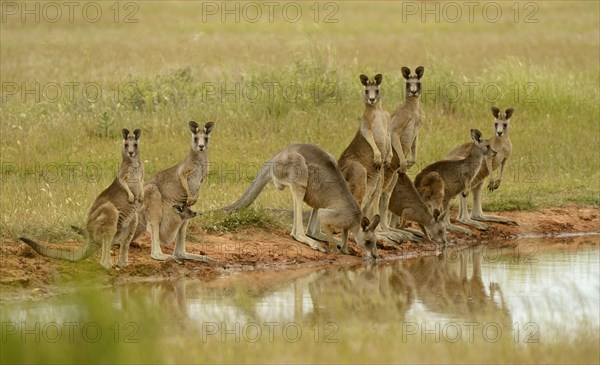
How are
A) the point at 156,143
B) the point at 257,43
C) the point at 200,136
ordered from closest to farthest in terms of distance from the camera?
1. the point at 200,136
2. the point at 156,143
3. the point at 257,43

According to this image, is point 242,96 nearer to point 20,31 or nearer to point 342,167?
point 342,167

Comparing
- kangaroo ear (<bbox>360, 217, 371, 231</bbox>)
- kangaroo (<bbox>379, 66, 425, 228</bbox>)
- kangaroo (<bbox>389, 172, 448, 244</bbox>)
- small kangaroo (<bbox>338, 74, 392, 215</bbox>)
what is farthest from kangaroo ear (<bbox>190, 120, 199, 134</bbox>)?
kangaroo (<bbox>389, 172, 448, 244</bbox>)

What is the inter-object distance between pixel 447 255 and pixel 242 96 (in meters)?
8.27

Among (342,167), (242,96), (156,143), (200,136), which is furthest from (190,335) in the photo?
(242,96)

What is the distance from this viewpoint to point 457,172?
42.7 ft

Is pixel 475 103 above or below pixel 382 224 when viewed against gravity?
above

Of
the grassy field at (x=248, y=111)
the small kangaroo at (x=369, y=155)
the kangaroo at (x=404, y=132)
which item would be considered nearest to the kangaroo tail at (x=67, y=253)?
the grassy field at (x=248, y=111)

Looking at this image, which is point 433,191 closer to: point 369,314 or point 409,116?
point 409,116

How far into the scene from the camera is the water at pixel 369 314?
8000mm

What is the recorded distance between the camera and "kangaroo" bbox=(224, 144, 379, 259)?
11.6 m

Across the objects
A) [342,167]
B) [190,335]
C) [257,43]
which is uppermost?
[257,43]

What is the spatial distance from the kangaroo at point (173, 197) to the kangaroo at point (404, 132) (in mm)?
2501

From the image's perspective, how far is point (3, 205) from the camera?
12.8 m

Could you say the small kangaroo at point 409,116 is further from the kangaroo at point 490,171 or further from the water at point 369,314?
the water at point 369,314
